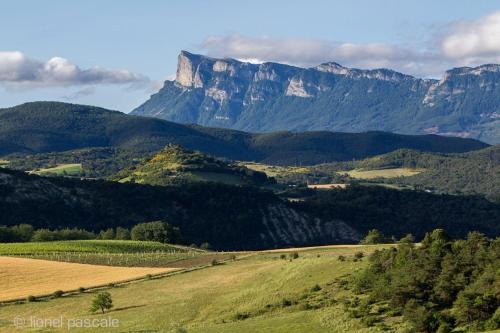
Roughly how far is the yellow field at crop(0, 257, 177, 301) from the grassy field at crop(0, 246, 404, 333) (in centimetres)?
477

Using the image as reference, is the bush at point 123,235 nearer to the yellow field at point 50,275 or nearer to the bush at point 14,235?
the bush at point 14,235

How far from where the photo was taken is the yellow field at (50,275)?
94688mm

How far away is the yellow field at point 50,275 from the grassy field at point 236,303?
15.7 ft

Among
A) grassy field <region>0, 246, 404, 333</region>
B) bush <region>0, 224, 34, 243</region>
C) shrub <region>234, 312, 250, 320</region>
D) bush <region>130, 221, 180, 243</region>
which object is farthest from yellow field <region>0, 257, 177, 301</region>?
bush <region>130, 221, 180, 243</region>

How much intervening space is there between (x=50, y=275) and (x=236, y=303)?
32672 mm

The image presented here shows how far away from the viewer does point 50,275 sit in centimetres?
10338

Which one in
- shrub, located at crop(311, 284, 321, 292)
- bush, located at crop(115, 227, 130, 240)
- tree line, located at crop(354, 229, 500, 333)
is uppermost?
tree line, located at crop(354, 229, 500, 333)

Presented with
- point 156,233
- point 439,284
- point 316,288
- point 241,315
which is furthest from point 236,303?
point 156,233

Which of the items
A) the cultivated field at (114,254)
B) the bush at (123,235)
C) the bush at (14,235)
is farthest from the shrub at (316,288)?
the bush at (123,235)

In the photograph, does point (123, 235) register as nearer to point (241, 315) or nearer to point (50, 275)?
point (50, 275)

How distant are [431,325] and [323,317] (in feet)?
36.1

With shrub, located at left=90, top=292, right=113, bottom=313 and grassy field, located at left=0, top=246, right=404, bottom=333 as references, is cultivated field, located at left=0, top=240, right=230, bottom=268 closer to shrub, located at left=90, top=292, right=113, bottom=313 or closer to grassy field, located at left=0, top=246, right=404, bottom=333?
grassy field, located at left=0, top=246, right=404, bottom=333

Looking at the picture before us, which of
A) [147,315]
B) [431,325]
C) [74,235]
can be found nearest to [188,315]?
[147,315]

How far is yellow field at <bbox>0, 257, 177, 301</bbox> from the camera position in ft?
311
